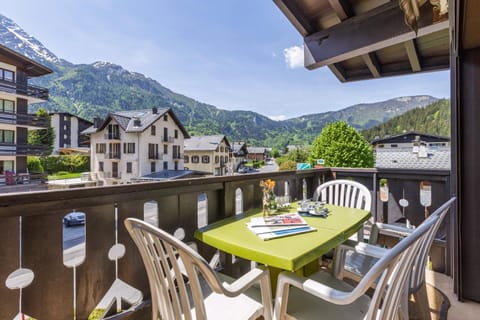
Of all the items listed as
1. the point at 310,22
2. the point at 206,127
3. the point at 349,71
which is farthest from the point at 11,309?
the point at 206,127

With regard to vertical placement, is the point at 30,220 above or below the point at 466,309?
above

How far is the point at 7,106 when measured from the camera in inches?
256

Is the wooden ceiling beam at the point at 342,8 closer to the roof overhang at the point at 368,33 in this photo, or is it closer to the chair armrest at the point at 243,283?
the roof overhang at the point at 368,33

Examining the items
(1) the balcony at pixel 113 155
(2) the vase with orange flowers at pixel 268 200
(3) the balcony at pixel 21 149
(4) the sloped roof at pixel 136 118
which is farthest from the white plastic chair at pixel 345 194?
(1) the balcony at pixel 113 155

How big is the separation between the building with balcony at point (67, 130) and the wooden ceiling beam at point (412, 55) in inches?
430

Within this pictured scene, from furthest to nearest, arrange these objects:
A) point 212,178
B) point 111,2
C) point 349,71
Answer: point 111,2 → point 349,71 → point 212,178

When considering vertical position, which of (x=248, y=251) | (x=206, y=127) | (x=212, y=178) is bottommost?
(x=248, y=251)

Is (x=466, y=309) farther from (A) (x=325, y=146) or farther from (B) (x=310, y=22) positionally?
(A) (x=325, y=146)

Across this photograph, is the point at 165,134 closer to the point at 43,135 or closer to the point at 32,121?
the point at 43,135

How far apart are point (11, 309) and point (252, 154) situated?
21816 mm

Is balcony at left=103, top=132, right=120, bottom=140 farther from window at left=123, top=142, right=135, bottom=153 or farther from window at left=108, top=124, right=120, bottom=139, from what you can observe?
window at left=123, top=142, right=135, bottom=153

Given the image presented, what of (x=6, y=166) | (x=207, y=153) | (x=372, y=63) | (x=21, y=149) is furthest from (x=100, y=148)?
(x=372, y=63)

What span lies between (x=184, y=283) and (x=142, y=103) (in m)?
16.1

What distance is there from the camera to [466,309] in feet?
5.42
